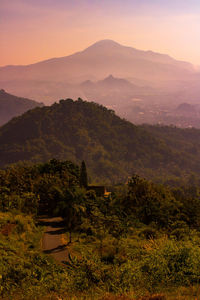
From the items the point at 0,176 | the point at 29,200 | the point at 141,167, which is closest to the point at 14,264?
the point at 29,200

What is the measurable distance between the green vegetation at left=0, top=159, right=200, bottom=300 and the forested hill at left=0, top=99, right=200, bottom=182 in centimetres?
11719

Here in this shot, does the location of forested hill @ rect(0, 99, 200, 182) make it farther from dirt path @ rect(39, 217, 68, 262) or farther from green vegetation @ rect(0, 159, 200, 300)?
dirt path @ rect(39, 217, 68, 262)

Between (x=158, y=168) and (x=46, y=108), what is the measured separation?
258ft

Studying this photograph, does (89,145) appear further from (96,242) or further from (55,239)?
(96,242)

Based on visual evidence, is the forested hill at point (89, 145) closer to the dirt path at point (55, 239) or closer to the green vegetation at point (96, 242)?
the green vegetation at point (96, 242)

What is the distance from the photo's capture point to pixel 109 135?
193m

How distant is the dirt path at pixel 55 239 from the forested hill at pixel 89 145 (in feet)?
399

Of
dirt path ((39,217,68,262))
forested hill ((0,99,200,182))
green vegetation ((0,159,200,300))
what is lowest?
dirt path ((39,217,68,262))

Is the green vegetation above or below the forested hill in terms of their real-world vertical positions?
below

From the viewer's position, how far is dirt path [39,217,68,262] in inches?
927

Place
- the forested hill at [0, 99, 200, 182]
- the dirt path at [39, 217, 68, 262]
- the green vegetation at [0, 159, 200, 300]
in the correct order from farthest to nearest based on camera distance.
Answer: the forested hill at [0, 99, 200, 182] < the dirt path at [39, 217, 68, 262] < the green vegetation at [0, 159, 200, 300]

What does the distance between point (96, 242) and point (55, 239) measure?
13.8ft

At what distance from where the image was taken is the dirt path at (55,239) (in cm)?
2355

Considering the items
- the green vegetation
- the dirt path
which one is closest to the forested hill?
the green vegetation
